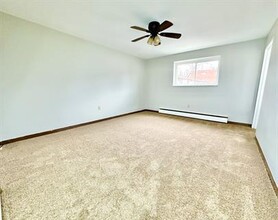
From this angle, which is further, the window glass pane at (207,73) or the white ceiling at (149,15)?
the window glass pane at (207,73)

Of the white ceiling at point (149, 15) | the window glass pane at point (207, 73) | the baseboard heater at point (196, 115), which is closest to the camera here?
the white ceiling at point (149, 15)

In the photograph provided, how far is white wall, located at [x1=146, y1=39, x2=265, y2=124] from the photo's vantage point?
139 inches

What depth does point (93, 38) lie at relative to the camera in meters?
3.46

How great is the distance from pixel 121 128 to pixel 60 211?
2437 mm

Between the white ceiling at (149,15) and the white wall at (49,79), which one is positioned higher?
the white ceiling at (149,15)

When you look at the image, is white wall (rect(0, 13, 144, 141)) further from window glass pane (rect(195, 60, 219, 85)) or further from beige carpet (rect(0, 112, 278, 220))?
window glass pane (rect(195, 60, 219, 85))

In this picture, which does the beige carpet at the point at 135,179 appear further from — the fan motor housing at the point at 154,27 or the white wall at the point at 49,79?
the fan motor housing at the point at 154,27

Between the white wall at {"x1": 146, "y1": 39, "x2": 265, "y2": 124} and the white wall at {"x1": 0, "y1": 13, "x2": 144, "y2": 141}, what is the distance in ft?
8.42

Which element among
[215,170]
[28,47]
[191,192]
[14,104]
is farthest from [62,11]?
[215,170]

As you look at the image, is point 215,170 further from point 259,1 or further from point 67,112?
point 67,112

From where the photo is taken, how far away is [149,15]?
7.55 feet

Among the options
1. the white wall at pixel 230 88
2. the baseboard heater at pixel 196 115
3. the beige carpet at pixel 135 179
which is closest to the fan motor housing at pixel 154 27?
the beige carpet at pixel 135 179

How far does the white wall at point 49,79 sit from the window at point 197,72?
91.6 inches

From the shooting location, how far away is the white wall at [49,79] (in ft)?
8.16
